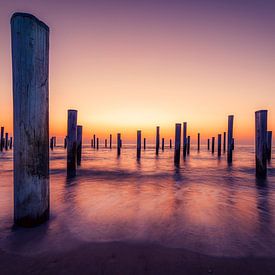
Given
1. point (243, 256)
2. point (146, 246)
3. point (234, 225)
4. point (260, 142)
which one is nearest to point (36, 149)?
point (146, 246)

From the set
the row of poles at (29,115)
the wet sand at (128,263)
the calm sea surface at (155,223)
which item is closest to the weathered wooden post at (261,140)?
the calm sea surface at (155,223)

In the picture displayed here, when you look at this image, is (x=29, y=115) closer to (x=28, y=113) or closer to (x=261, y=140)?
(x=28, y=113)

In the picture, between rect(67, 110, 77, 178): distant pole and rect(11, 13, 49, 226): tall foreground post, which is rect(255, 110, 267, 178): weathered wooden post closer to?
rect(67, 110, 77, 178): distant pole

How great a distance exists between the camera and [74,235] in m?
2.04

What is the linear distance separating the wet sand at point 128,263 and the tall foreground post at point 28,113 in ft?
1.90

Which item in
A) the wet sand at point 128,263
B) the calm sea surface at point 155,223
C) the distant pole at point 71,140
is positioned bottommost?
the calm sea surface at point 155,223

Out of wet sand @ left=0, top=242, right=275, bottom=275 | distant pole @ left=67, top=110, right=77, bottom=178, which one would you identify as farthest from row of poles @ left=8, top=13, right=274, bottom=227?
distant pole @ left=67, top=110, right=77, bottom=178

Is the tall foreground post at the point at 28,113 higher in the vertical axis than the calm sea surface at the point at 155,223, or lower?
higher

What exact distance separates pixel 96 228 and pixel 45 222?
605 millimetres

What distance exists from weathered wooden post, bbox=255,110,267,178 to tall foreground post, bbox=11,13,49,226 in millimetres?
6331

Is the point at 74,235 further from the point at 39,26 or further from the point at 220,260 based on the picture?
the point at 39,26

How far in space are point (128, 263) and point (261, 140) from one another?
6323 millimetres

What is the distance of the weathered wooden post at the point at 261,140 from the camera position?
6.29m

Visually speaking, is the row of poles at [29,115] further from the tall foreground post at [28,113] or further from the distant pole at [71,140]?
the distant pole at [71,140]
